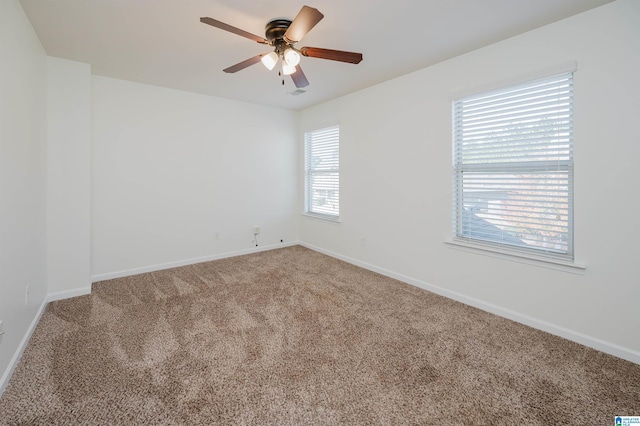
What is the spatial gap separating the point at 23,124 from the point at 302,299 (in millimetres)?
2791

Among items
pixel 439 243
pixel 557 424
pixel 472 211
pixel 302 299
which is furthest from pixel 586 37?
pixel 302 299

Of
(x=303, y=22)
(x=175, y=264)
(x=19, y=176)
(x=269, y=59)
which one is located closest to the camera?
(x=303, y=22)

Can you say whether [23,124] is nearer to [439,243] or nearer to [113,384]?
[113,384]

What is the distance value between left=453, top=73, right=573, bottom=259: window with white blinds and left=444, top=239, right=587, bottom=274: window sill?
2.4 inches

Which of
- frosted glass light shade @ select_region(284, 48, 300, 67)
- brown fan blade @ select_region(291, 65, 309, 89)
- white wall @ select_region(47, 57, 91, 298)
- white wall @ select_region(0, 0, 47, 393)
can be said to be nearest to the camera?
white wall @ select_region(0, 0, 47, 393)

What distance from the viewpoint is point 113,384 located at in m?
1.78

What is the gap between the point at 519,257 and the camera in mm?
2572

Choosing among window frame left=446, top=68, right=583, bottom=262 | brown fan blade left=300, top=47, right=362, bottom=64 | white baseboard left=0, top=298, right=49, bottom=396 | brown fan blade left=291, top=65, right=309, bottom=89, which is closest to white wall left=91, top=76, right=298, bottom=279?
white baseboard left=0, top=298, right=49, bottom=396

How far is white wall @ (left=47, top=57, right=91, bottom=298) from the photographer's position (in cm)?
Result: 301

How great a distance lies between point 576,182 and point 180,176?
176 inches

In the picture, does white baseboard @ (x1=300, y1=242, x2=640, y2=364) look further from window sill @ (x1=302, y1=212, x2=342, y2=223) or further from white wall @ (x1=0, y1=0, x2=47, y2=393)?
white wall @ (x1=0, y1=0, x2=47, y2=393)

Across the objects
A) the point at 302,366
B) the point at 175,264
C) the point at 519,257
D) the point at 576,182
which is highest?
the point at 576,182

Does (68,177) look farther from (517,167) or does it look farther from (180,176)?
A: (517,167)

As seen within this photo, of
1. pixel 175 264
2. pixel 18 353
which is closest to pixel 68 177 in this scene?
pixel 175 264
